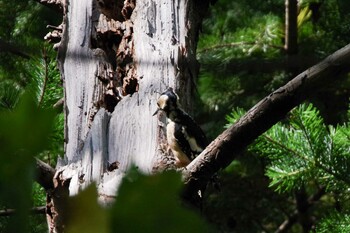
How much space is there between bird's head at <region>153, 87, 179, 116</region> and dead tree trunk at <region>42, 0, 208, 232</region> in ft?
0.10

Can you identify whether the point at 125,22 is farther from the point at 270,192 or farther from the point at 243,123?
the point at 270,192

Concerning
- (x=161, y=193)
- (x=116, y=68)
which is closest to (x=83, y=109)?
(x=116, y=68)

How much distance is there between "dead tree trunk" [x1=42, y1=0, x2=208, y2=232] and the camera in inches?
57.2

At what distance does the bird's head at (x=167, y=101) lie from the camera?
4.85 feet

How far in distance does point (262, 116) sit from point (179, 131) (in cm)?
38

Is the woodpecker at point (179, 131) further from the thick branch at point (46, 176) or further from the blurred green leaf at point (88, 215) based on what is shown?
the blurred green leaf at point (88, 215)

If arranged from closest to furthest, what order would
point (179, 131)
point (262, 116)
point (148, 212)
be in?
point (148, 212) < point (262, 116) < point (179, 131)

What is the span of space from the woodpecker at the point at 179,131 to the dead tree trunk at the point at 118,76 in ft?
0.11

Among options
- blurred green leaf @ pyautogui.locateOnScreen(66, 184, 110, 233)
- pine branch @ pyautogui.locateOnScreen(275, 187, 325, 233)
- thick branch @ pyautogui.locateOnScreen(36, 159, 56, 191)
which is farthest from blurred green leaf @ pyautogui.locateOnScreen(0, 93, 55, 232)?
pine branch @ pyautogui.locateOnScreen(275, 187, 325, 233)

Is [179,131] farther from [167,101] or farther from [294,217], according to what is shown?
[294,217]

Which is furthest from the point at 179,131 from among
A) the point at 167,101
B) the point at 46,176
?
the point at 46,176

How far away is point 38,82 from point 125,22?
0.97 ft

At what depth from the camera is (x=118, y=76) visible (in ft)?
5.33

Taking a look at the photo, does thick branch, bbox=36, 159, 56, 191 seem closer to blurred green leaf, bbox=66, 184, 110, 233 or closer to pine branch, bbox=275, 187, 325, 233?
blurred green leaf, bbox=66, 184, 110, 233
